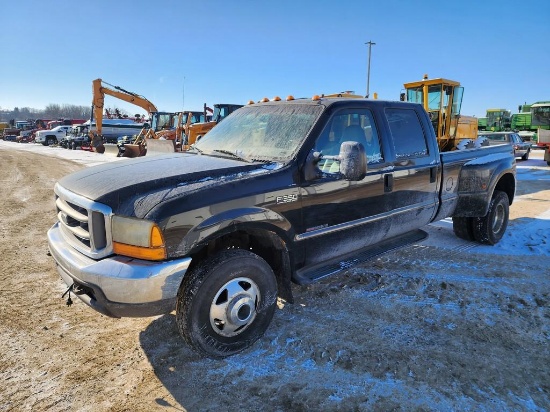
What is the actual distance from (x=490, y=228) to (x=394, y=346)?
3274 millimetres

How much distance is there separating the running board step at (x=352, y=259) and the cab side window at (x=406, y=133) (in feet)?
3.05

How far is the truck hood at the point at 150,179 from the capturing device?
8.40ft

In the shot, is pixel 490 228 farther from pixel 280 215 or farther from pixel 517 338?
pixel 280 215

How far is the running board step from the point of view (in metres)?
3.35

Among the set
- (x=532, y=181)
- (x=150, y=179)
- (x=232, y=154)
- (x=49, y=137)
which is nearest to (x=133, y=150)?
(x=532, y=181)

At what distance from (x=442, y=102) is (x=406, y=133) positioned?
418 inches

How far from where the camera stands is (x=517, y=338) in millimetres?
3170

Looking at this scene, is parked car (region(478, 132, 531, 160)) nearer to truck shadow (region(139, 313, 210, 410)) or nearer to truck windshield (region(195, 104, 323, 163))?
truck windshield (region(195, 104, 323, 163))

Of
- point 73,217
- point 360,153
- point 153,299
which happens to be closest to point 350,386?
point 153,299

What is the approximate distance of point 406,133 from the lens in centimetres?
430

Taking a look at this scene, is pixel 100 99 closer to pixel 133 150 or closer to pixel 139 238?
pixel 133 150

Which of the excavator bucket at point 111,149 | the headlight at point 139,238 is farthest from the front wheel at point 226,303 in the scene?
the excavator bucket at point 111,149

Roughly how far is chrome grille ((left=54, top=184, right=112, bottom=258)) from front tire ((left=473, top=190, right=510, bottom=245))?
193 inches

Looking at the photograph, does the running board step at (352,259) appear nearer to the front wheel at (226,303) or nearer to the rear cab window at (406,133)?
the front wheel at (226,303)
